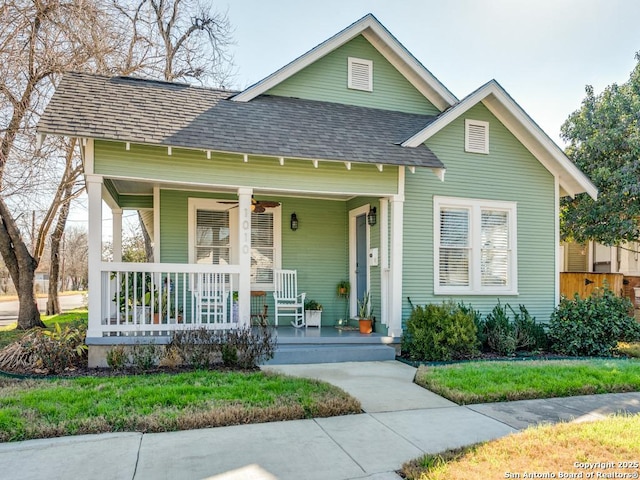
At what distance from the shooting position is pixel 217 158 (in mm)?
7672

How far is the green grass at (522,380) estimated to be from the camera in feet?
18.0

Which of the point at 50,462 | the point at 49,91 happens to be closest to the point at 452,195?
the point at 50,462

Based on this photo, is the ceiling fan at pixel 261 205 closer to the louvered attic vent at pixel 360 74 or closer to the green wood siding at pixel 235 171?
the green wood siding at pixel 235 171

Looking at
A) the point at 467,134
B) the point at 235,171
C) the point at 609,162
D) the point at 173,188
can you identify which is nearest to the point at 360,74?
the point at 467,134

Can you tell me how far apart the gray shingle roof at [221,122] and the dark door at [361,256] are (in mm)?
1918

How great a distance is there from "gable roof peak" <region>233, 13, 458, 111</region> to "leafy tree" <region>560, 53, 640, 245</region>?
542 centimetres

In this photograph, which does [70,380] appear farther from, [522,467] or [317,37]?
[317,37]

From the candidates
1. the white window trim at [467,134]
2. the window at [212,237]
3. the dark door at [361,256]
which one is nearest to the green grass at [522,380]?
the dark door at [361,256]

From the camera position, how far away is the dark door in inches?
382

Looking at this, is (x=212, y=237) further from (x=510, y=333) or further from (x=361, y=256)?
(x=510, y=333)

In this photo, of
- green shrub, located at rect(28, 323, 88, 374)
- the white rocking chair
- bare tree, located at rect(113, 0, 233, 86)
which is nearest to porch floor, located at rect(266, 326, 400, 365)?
the white rocking chair

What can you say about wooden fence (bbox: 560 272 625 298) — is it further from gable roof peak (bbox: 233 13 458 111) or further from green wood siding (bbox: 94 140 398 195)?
green wood siding (bbox: 94 140 398 195)

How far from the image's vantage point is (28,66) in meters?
11.2

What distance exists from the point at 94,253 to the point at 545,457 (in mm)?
6282
